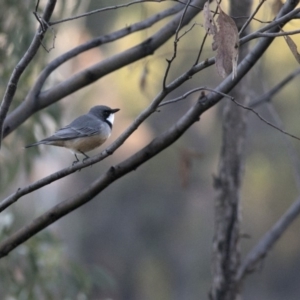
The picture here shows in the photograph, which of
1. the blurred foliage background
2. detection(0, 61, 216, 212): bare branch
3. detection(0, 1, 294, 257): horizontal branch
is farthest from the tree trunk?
the blurred foliage background

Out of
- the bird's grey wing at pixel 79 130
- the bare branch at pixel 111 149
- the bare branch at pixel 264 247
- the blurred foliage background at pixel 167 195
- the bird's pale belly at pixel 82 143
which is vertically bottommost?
the blurred foliage background at pixel 167 195

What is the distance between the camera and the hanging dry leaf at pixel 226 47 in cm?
216

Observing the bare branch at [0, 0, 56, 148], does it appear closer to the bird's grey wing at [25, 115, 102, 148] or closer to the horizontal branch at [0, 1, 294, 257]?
the horizontal branch at [0, 1, 294, 257]

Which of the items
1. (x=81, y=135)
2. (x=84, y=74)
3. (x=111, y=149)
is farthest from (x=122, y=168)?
(x=81, y=135)

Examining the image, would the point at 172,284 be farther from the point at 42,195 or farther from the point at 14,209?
the point at 14,209

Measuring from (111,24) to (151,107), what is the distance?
32.9ft

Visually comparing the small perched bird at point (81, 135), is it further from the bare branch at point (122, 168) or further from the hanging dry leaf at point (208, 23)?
the hanging dry leaf at point (208, 23)

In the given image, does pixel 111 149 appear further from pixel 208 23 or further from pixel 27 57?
pixel 208 23

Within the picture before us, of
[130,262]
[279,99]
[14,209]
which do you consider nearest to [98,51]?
[279,99]

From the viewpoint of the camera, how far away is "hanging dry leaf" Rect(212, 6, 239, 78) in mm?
2162

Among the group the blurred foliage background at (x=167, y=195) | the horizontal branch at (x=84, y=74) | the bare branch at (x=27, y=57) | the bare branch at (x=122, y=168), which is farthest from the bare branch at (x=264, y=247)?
the blurred foliage background at (x=167, y=195)

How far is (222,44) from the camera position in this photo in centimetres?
219

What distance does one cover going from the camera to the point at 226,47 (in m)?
2.18

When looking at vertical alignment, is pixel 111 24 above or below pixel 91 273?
above
